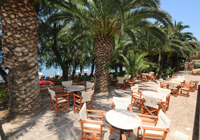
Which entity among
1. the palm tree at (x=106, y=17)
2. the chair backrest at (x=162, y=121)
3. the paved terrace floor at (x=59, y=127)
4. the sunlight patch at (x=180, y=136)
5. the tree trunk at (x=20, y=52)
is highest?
the palm tree at (x=106, y=17)

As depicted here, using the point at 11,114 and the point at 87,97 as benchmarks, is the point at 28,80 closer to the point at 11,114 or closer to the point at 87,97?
the point at 11,114

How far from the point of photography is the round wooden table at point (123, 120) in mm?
2547

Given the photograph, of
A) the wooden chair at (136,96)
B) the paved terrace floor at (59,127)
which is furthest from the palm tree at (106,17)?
the paved terrace floor at (59,127)

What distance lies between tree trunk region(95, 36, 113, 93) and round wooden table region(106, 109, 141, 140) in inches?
175

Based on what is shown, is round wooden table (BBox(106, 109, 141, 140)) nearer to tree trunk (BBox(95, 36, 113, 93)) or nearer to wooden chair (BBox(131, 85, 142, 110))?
wooden chair (BBox(131, 85, 142, 110))

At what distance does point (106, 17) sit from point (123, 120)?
17.9 ft

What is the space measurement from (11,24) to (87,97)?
4.07 metres

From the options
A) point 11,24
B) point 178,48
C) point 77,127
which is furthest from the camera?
point 178,48

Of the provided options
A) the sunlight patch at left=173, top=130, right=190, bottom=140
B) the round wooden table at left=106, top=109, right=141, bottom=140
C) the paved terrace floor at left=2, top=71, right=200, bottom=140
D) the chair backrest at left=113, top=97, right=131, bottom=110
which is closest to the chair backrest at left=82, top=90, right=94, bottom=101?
the paved terrace floor at left=2, top=71, right=200, bottom=140

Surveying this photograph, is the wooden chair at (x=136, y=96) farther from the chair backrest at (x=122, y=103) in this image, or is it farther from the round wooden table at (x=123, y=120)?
the round wooden table at (x=123, y=120)

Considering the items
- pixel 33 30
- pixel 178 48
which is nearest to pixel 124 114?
pixel 33 30

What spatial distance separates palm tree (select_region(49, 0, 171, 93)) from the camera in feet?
17.6

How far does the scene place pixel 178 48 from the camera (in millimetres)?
12195

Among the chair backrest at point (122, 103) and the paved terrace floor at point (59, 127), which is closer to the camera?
the paved terrace floor at point (59, 127)
